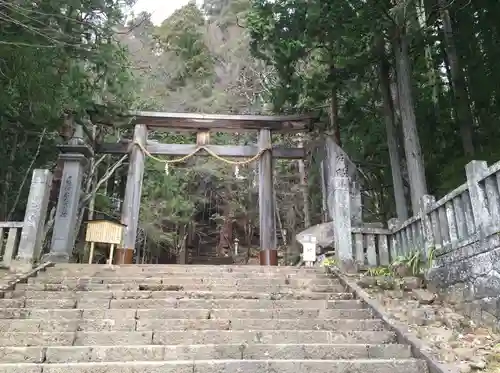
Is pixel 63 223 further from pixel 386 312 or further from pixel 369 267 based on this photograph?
pixel 386 312

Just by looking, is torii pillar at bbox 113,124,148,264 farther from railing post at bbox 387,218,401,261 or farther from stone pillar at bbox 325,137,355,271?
railing post at bbox 387,218,401,261

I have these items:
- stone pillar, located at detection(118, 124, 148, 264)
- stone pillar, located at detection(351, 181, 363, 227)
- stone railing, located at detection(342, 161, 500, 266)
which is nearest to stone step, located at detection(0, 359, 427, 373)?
stone railing, located at detection(342, 161, 500, 266)

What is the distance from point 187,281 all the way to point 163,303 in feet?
3.73

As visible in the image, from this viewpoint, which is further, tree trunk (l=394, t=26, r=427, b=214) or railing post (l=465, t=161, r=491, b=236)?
tree trunk (l=394, t=26, r=427, b=214)

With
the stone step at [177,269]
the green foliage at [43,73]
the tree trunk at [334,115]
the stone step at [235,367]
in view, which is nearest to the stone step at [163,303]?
the stone step at [235,367]

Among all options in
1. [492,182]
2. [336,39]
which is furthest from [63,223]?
[492,182]

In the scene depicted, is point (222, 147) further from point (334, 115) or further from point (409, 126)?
point (409, 126)

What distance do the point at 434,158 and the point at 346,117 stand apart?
2723 mm

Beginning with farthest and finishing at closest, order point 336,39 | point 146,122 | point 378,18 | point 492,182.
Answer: point 146,122, point 336,39, point 378,18, point 492,182

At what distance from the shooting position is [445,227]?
5.84 m

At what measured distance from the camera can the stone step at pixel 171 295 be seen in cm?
588

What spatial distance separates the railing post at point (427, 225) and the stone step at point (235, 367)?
2.59 meters

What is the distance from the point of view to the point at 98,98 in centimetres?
1396

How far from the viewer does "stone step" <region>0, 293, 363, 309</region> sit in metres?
5.54
